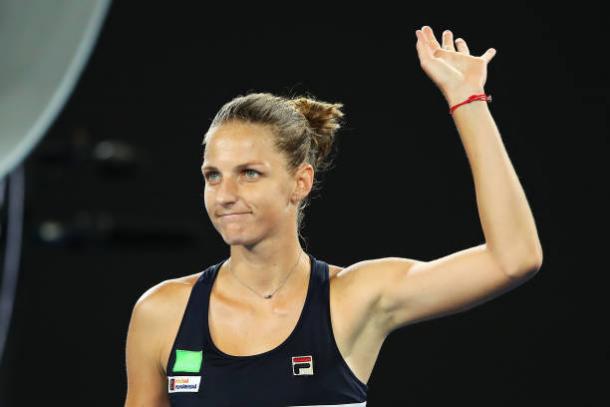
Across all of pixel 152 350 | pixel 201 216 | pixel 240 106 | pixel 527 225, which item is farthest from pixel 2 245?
pixel 201 216

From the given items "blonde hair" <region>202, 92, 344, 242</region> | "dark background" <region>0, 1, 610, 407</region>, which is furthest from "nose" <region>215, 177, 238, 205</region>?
"dark background" <region>0, 1, 610, 407</region>

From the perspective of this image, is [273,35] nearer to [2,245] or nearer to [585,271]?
[585,271]

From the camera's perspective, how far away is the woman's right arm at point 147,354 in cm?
191

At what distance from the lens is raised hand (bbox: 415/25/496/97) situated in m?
1.62

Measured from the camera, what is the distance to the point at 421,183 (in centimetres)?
328

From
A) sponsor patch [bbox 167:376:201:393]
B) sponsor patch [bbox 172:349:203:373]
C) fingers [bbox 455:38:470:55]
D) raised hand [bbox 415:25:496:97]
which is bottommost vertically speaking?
sponsor patch [bbox 167:376:201:393]

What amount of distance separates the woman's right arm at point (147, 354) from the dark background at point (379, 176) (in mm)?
1299

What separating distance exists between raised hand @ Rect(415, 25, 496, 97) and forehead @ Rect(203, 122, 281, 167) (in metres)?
0.33

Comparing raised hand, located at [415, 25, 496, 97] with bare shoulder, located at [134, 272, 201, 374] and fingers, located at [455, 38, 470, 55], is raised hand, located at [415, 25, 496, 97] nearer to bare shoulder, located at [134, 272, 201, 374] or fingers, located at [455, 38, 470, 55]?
fingers, located at [455, 38, 470, 55]

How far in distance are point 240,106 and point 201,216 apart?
1.43 metres

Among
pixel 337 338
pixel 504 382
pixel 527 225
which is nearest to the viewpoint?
pixel 527 225

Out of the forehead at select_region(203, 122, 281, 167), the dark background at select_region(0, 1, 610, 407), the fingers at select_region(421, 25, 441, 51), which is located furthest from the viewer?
the dark background at select_region(0, 1, 610, 407)

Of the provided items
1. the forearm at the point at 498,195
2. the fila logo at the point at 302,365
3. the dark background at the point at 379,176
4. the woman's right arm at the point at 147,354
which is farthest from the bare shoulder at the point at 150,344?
the dark background at the point at 379,176

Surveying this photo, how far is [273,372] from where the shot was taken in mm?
1777
